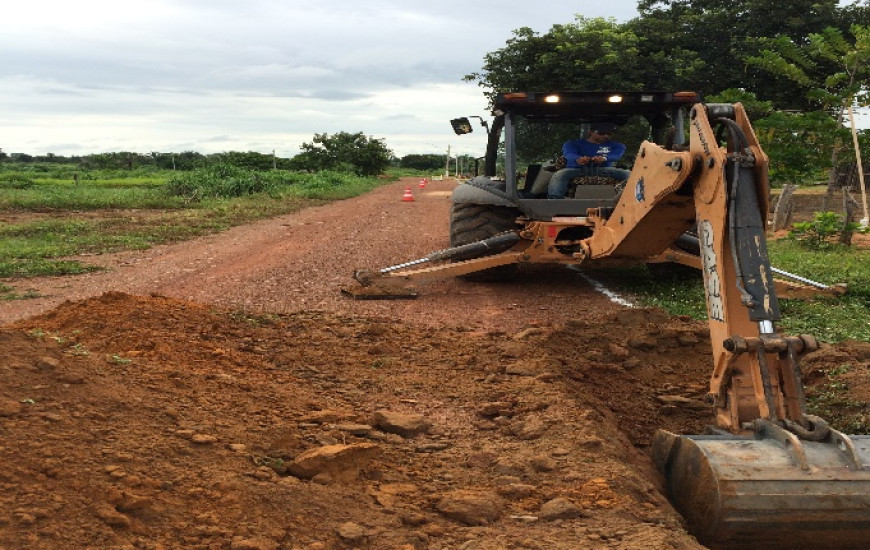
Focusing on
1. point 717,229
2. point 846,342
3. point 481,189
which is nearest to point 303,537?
point 717,229

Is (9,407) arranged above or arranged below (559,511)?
above

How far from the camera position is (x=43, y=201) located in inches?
823

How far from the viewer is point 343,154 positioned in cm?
5597

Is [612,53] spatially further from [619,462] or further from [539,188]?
[619,462]

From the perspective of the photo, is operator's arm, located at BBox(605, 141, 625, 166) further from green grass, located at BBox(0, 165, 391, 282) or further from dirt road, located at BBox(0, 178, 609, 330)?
green grass, located at BBox(0, 165, 391, 282)

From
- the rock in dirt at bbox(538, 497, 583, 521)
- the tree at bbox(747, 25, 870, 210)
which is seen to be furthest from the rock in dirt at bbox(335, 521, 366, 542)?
the tree at bbox(747, 25, 870, 210)

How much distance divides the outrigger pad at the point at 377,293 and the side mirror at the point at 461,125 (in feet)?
6.40

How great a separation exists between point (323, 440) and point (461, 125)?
18.7 feet

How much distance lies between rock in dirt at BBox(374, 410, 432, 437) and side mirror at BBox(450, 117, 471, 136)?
517 centimetres

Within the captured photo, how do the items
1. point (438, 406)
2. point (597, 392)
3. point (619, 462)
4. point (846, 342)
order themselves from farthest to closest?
point (846, 342), point (597, 392), point (438, 406), point (619, 462)

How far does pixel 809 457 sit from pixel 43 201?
70.3ft

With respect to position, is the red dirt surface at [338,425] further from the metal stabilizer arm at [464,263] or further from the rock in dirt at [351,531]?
the metal stabilizer arm at [464,263]

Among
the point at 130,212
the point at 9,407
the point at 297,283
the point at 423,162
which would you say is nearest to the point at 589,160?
the point at 297,283

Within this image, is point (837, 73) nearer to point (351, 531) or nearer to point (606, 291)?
point (606, 291)
